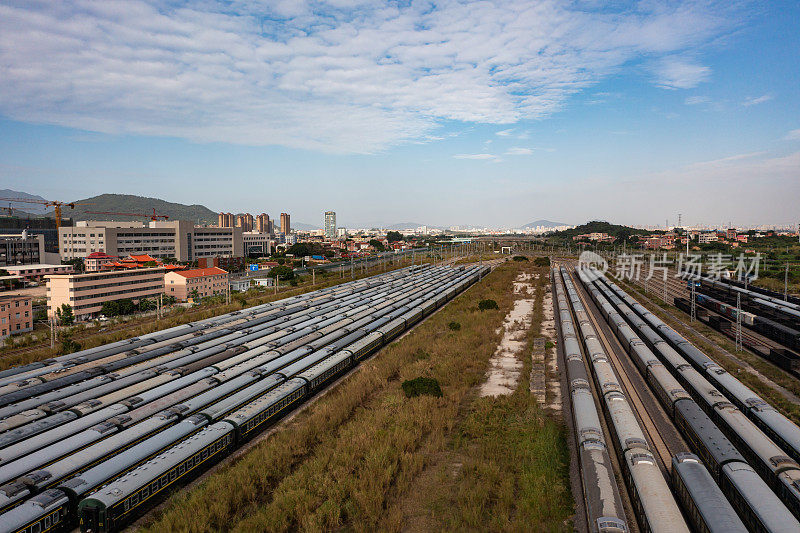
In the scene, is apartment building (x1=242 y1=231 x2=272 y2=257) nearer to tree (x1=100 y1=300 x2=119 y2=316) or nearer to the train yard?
tree (x1=100 y1=300 x2=119 y2=316)

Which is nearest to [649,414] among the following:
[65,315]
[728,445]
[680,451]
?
[680,451]

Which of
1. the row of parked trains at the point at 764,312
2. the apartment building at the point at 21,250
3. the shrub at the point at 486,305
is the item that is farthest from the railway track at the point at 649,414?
the apartment building at the point at 21,250

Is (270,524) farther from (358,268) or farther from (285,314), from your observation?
(358,268)

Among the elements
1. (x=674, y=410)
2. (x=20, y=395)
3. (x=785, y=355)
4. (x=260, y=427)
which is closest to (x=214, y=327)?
(x=20, y=395)

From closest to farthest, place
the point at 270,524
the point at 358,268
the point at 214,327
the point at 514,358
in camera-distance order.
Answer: the point at 270,524
the point at 514,358
the point at 214,327
the point at 358,268

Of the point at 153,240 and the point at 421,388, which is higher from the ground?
the point at 153,240

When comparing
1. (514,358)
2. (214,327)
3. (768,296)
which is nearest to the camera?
(514,358)

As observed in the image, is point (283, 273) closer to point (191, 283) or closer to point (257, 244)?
point (191, 283)
